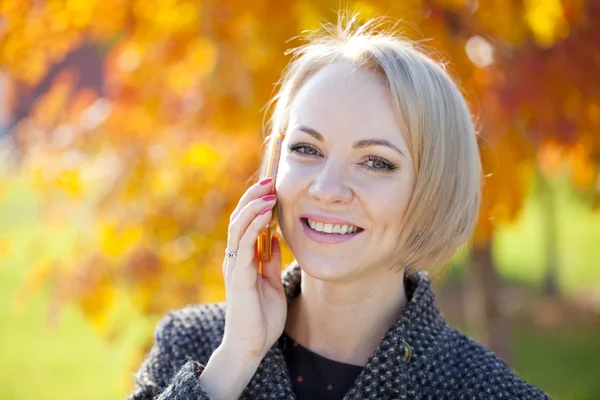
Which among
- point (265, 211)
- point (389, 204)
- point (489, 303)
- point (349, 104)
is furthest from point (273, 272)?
point (489, 303)

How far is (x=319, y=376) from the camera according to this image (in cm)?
206

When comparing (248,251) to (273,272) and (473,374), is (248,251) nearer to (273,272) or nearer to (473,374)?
(273,272)

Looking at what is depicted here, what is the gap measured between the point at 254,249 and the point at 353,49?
649 mm

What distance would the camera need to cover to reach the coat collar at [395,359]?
6.30 ft

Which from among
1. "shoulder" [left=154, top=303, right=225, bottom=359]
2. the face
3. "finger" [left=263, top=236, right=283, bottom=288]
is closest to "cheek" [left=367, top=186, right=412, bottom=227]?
the face

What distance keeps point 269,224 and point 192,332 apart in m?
0.42

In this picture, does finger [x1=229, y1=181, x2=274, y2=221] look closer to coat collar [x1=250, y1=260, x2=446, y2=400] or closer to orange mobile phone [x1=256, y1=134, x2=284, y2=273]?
orange mobile phone [x1=256, y1=134, x2=284, y2=273]

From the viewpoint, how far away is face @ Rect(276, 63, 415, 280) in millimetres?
1879

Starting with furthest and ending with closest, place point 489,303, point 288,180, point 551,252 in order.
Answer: point 551,252 → point 489,303 → point 288,180

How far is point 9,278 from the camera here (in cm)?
1020

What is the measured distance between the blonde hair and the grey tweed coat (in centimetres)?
20

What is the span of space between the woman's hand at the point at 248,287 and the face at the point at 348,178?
8cm

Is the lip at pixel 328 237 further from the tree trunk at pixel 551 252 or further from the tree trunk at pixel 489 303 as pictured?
the tree trunk at pixel 551 252

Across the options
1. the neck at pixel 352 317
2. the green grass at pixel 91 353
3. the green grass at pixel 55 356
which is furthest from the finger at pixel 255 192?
the green grass at pixel 55 356
